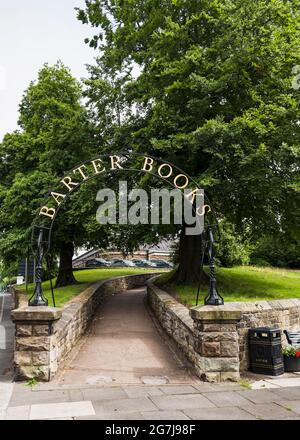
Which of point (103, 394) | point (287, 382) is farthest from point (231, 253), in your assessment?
point (103, 394)

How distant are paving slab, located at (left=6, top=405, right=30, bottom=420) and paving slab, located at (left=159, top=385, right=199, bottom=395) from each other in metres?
2.37

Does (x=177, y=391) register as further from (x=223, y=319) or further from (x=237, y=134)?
(x=237, y=134)

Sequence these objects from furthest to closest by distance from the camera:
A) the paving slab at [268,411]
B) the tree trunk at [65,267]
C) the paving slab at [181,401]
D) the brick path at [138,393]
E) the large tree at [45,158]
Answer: the tree trunk at [65,267]
the large tree at [45,158]
the paving slab at [181,401]
the brick path at [138,393]
the paving slab at [268,411]

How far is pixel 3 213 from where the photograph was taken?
71.4ft

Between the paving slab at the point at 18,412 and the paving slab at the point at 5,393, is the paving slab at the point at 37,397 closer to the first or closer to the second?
the paving slab at the point at 5,393

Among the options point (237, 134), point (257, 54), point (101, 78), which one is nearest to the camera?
point (237, 134)

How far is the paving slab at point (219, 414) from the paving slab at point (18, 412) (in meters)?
2.37

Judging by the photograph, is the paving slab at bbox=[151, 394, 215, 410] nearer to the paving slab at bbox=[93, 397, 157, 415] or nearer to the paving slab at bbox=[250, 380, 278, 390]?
the paving slab at bbox=[93, 397, 157, 415]

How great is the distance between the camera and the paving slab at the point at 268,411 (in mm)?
5879

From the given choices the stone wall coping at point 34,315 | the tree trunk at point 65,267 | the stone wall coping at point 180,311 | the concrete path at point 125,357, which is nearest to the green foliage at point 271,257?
the tree trunk at point 65,267

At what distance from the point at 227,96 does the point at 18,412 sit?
1294 cm

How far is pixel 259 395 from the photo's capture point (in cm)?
705

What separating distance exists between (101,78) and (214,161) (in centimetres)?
831
